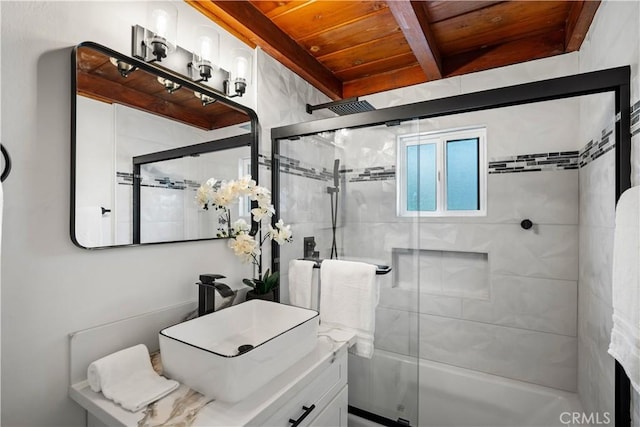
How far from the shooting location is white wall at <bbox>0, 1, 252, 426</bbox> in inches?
34.4

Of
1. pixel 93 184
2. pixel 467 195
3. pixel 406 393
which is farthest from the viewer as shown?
pixel 467 195

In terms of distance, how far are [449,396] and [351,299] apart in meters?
1.14

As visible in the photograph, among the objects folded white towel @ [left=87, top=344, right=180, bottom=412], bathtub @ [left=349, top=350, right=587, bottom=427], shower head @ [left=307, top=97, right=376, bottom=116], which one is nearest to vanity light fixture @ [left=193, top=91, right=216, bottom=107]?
shower head @ [left=307, top=97, right=376, bottom=116]

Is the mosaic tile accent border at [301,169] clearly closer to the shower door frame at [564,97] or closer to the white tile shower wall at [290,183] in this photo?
the white tile shower wall at [290,183]

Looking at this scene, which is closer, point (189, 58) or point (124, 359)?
point (124, 359)

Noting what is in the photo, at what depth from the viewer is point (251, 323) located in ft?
4.69

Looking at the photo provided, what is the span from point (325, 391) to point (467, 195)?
1704mm

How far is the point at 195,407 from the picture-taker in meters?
0.88

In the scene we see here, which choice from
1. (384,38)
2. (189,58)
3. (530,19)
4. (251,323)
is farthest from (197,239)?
(530,19)

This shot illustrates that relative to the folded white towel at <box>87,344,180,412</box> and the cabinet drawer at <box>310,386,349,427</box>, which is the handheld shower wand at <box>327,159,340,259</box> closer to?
the cabinet drawer at <box>310,386,349,427</box>

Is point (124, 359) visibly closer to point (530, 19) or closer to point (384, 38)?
point (384, 38)

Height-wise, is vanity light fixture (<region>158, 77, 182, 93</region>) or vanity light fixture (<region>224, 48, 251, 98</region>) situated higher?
vanity light fixture (<region>224, 48, 251, 98</region>)

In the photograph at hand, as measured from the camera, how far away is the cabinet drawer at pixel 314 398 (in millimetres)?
970

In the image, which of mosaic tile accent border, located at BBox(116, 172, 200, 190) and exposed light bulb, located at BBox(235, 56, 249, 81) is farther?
exposed light bulb, located at BBox(235, 56, 249, 81)
